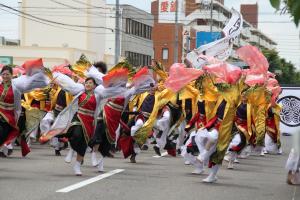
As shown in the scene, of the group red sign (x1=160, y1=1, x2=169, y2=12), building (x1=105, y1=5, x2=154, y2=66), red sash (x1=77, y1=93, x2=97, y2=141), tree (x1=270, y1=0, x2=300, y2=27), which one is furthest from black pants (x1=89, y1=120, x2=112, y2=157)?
red sign (x1=160, y1=1, x2=169, y2=12)

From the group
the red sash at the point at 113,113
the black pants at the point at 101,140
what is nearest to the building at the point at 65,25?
the red sash at the point at 113,113

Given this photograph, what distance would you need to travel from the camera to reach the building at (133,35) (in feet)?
196

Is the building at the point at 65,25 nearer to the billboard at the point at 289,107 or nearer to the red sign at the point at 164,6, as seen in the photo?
the red sign at the point at 164,6

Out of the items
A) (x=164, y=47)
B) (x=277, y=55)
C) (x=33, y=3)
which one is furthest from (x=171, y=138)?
(x=164, y=47)

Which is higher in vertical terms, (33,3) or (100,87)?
(33,3)

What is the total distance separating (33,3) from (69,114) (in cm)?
4574

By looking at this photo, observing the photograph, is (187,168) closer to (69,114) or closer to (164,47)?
(69,114)

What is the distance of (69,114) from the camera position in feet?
35.6

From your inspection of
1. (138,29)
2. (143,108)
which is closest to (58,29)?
(138,29)

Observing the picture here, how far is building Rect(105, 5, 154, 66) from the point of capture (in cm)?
5959

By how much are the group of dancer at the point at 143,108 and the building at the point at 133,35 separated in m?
42.5

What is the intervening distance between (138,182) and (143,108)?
15.3ft

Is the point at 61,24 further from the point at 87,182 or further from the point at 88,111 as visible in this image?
the point at 87,182

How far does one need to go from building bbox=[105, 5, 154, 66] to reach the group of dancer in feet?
139
